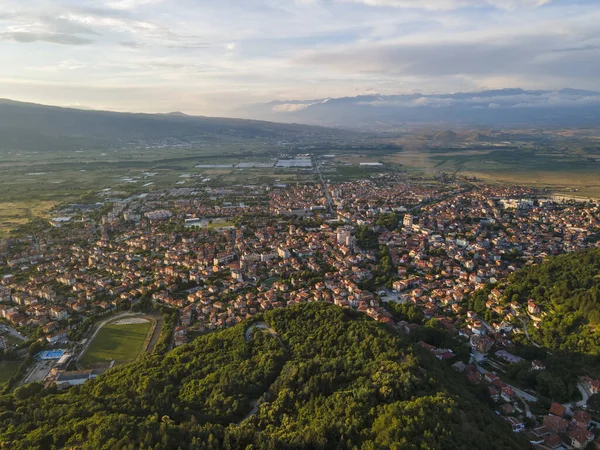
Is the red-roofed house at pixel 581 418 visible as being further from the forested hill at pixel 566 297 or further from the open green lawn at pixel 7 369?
the open green lawn at pixel 7 369

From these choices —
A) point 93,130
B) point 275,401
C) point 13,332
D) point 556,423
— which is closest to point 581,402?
point 556,423

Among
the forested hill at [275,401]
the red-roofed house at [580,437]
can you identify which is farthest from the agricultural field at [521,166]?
the forested hill at [275,401]

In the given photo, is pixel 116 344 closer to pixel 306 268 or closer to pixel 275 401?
pixel 275 401

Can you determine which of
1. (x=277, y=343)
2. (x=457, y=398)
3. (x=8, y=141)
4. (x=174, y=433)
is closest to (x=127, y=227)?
(x=277, y=343)

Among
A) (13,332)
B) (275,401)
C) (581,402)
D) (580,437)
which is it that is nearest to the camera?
(580,437)

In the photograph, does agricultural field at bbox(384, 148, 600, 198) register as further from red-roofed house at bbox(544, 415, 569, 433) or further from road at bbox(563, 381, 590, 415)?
red-roofed house at bbox(544, 415, 569, 433)

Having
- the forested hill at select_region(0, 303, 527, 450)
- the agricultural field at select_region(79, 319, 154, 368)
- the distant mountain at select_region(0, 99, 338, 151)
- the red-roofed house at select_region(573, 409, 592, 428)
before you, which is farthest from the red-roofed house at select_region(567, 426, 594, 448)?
the distant mountain at select_region(0, 99, 338, 151)


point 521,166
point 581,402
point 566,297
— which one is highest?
point 521,166
